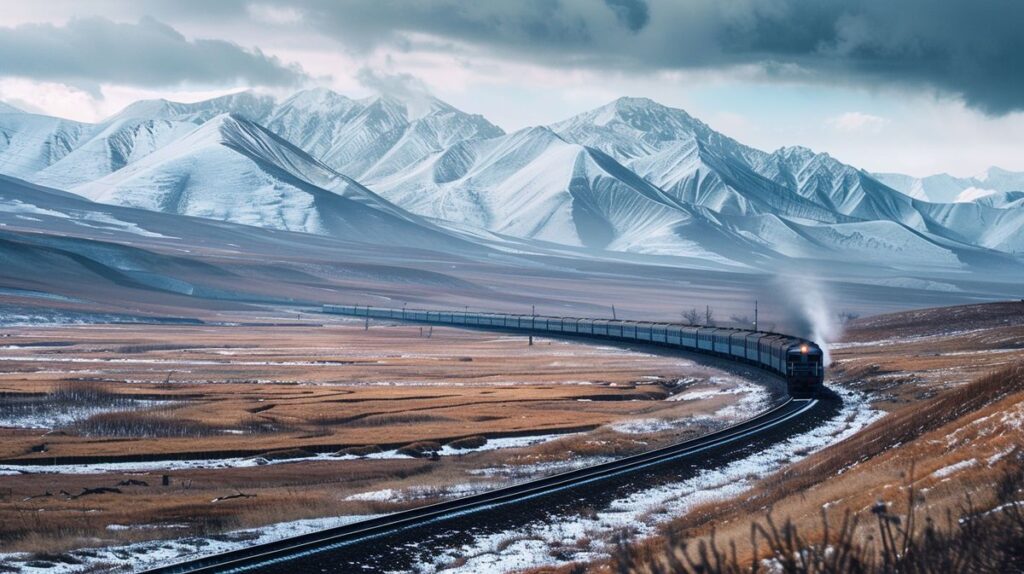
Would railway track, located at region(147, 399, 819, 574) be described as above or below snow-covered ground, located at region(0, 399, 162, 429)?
above

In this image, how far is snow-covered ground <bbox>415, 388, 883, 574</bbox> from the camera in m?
25.3

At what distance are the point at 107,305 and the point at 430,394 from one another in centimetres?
13829

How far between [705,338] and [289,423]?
175 feet

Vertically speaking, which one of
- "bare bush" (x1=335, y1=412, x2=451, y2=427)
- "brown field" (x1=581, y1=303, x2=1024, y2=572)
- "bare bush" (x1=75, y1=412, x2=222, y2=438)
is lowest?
"bare bush" (x1=335, y1=412, x2=451, y2=427)

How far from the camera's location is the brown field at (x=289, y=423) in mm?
33281

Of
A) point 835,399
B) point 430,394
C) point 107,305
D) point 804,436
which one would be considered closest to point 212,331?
point 107,305

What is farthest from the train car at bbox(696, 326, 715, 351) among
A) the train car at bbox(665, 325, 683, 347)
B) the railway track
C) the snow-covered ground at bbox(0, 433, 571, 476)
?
the railway track

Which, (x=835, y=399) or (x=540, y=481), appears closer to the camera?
(x=540, y=481)

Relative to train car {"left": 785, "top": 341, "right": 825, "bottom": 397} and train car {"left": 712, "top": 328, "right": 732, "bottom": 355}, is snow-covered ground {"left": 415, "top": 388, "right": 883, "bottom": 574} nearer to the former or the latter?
train car {"left": 785, "top": 341, "right": 825, "bottom": 397}

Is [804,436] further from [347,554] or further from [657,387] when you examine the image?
[657,387]

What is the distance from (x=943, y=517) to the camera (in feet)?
60.2

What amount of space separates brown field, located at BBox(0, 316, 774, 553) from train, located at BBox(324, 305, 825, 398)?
2.81 meters

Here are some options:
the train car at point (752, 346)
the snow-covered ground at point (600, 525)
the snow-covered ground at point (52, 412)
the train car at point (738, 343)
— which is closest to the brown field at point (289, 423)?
the snow-covered ground at point (52, 412)

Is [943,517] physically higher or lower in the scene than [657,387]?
higher
